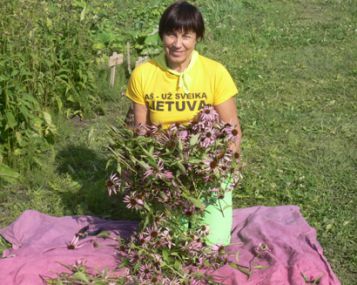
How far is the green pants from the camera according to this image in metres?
3.56

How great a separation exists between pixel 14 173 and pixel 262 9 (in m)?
6.82

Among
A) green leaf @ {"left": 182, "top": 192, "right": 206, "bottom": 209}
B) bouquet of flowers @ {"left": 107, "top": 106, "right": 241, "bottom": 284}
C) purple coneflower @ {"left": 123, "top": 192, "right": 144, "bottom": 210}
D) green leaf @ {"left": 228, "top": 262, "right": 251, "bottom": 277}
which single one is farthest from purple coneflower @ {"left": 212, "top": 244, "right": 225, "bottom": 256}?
purple coneflower @ {"left": 123, "top": 192, "right": 144, "bottom": 210}

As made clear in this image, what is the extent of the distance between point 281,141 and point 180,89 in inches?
86.9

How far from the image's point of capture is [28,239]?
3.93 m

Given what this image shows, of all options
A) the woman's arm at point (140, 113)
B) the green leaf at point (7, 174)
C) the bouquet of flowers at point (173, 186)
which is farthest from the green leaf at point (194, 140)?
the green leaf at point (7, 174)

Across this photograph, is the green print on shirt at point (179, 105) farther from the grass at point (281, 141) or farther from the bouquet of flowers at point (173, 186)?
the grass at point (281, 141)

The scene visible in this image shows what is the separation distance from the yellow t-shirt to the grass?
0.48 m

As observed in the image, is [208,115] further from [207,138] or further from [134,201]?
[134,201]

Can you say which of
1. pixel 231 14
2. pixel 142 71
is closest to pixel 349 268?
pixel 142 71

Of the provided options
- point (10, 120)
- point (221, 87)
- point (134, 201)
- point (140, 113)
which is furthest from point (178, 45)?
point (10, 120)

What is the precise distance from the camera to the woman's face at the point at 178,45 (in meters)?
3.43

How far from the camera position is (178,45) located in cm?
343

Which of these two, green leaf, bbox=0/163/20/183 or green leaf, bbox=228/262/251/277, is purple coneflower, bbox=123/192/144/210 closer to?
green leaf, bbox=228/262/251/277

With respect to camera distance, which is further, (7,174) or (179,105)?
(7,174)
